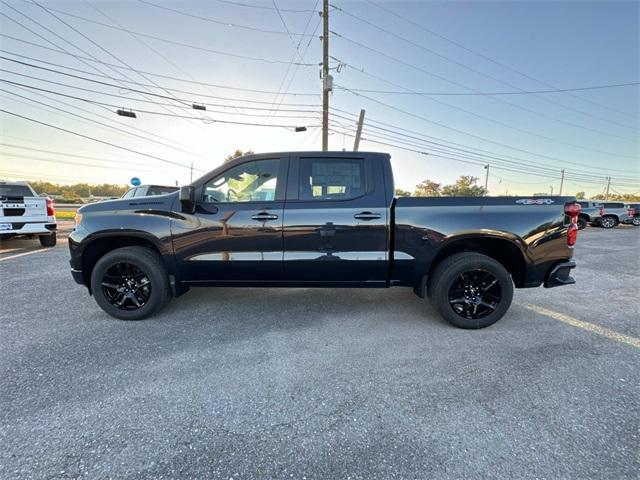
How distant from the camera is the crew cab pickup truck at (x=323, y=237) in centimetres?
307

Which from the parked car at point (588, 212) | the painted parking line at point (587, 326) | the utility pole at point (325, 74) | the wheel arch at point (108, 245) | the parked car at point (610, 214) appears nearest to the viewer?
the painted parking line at point (587, 326)

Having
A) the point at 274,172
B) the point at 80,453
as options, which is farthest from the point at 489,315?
the point at 80,453

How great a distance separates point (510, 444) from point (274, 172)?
2.96 metres

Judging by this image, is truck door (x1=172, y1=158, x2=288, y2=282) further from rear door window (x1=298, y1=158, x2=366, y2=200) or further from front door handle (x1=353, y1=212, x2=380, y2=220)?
front door handle (x1=353, y1=212, x2=380, y2=220)

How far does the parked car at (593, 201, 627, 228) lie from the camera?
1700 centimetres

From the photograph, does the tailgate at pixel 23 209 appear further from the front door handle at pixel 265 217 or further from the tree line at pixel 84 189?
the tree line at pixel 84 189

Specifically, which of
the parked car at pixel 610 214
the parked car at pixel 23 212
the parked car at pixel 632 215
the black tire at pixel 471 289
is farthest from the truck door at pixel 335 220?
the parked car at pixel 632 215

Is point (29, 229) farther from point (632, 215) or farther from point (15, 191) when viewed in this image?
point (632, 215)

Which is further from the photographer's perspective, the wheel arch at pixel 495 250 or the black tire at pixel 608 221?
the black tire at pixel 608 221

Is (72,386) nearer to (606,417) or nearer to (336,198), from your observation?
(336,198)

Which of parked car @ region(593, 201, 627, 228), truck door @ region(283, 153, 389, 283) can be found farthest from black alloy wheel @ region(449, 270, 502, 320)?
parked car @ region(593, 201, 627, 228)

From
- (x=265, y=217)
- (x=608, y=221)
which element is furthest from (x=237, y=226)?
(x=608, y=221)

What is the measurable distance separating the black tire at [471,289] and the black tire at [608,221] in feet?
66.7


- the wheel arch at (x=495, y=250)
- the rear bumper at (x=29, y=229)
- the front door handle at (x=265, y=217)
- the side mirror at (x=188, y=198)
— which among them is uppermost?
the side mirror at (x=188, y=198)
